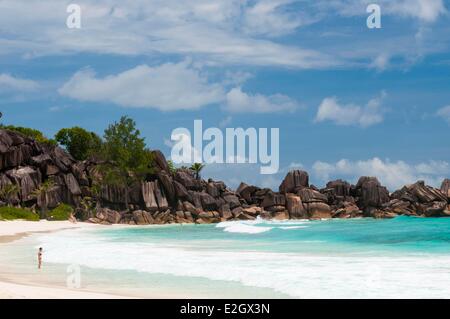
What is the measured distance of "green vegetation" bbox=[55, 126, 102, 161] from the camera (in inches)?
3927

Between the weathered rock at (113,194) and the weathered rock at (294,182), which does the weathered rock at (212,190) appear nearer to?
the weathered rock at (294,182)

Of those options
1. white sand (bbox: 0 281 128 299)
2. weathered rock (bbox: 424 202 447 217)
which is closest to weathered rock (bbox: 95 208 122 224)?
weathered rock (bbox: 424 202 447 217)

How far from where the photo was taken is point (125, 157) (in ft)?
287

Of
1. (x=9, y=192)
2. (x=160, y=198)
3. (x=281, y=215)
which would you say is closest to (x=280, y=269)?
(x=9, y=192)

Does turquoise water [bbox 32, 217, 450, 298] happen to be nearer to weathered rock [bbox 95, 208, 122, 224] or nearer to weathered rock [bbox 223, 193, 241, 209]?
weathered rock [bbox 95, 208, 122, 224]

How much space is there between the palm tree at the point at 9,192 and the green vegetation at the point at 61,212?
494 centimetres

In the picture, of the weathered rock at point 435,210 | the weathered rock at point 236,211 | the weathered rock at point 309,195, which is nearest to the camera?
the weathered rock at point 236,211

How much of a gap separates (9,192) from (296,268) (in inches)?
2433

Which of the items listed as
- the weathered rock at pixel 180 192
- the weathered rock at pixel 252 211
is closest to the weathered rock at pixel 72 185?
the weathered rock at pixel 180 192

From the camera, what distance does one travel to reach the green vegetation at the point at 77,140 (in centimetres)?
9975

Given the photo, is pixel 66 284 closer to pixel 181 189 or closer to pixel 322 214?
pixel 181 189

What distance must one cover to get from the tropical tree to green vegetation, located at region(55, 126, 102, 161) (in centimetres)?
893

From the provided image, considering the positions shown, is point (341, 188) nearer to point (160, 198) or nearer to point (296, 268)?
point (160, 198)
